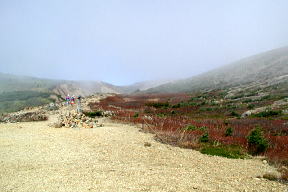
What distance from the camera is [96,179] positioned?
574cm

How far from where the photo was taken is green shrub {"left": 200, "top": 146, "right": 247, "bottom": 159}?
8273mm

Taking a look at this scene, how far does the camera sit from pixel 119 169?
6.57m

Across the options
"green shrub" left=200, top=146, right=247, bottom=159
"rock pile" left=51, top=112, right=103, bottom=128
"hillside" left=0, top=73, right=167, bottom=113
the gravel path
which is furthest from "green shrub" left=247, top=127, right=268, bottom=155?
"hillside" left=0, top=73, right=167, bottom=113

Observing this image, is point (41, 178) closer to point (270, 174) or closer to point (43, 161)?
point (43, 161)

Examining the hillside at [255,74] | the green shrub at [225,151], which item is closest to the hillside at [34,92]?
the green shrub at [225,151]

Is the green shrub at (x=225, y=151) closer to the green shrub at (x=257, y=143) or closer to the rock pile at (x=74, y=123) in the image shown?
the green shrub at (x=257, y=143)

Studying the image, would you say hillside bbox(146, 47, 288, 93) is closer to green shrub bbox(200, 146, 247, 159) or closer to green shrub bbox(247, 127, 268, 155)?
green shrub bbox(247, 127, 268, 155)

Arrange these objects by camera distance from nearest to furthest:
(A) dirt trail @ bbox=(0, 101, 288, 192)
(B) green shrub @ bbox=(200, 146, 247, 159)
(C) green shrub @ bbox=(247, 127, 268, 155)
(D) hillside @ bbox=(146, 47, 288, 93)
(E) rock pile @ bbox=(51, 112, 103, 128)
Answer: (A) dirt trail @ bbox=(0, 101, 288, 192)
(B) green shrub @ bbox=(200, 146, 247, 159)
(C) green shrub @ bbox=(247, 127, 268, 155)
(E) rock pile @ bbox=(51, 112, 103, 128)
(D) hillside @ bbox=(146, 47, 288, 93)

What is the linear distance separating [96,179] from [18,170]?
9.17 ft

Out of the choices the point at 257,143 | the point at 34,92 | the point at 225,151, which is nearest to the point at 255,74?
the point at 257,143

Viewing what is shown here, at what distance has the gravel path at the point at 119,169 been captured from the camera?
5367 mm

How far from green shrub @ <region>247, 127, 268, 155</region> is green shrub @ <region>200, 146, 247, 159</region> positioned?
1.89 feet

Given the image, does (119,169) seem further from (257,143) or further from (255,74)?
(255,74)

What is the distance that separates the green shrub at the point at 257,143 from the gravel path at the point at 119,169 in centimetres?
124
